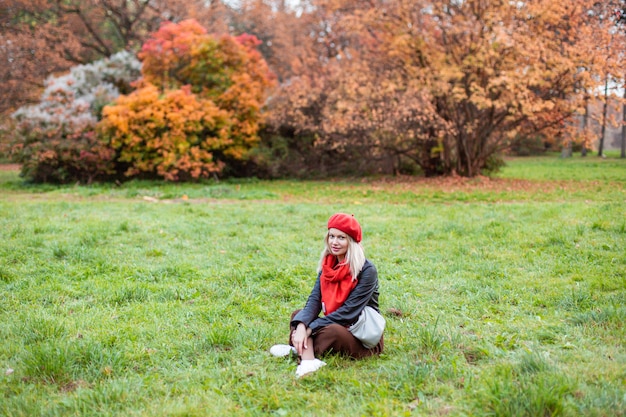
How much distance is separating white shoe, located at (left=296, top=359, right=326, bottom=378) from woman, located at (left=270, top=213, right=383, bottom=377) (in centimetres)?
4

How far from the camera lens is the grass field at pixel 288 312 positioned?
2.91 metres

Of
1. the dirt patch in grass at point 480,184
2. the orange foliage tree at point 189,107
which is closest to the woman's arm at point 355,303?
the dirt patch in grass at point 480,184

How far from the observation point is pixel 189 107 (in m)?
14.8

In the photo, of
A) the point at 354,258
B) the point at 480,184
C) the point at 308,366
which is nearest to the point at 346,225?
the point at 354,258

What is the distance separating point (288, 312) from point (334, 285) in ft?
3.30

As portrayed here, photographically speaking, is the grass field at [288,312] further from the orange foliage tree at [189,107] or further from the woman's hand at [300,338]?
the orange foliage tree at [189,107]

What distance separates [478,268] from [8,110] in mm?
19636

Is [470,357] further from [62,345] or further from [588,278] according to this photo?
[62,345]

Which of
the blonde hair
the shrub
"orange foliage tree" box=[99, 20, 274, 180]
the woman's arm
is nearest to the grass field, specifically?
the woman's arm

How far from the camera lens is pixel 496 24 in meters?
13.6

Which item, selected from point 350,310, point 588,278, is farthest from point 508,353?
point 588,278

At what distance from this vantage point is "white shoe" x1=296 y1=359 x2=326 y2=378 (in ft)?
10.7

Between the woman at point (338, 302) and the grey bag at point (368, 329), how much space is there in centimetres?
4

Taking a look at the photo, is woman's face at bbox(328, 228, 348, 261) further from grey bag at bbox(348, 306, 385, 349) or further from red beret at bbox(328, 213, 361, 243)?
grey bag at bbox(348, 306, 385, 349)
